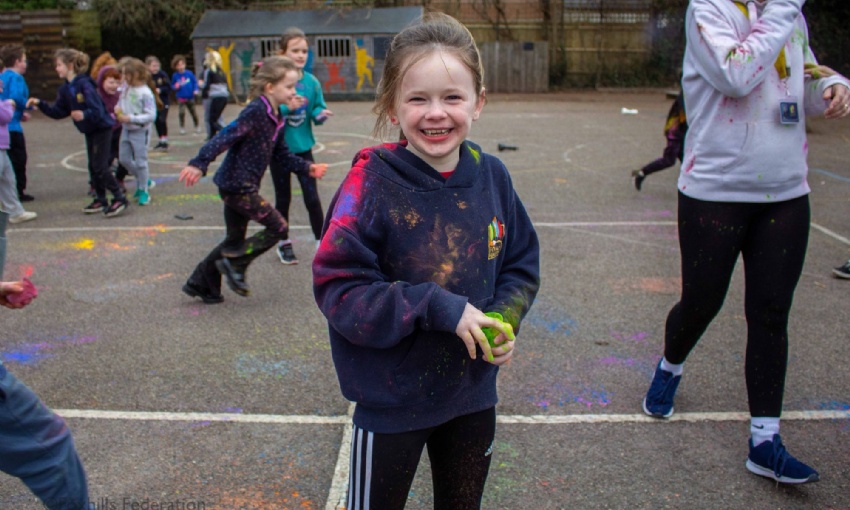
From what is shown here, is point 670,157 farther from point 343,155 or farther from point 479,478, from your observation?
point 479,478

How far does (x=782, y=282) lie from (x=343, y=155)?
10125 mm

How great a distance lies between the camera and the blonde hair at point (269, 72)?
5.11 metres

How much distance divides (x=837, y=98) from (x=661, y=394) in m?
1.46

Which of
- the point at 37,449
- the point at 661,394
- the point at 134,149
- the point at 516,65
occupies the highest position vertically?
the point at 516,65

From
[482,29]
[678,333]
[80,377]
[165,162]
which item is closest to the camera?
[678,333]

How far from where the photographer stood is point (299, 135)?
6.20 m

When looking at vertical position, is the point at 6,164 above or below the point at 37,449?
above

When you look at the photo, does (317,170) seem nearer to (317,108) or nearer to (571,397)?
(317,108)

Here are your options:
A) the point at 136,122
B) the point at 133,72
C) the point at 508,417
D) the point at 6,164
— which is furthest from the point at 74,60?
the point at 508,417

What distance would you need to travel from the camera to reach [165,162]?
12.5m

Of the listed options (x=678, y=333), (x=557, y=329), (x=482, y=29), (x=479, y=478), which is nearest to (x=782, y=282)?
(x=678, y=333)

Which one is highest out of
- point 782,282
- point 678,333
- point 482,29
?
point 482,29

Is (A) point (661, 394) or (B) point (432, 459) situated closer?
(B) point (432, 459)

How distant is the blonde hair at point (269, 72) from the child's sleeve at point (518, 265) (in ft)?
10.9
